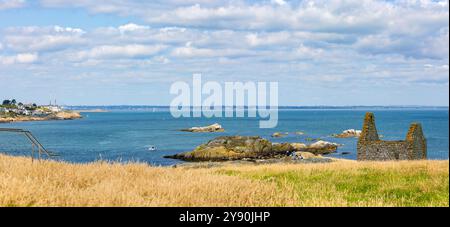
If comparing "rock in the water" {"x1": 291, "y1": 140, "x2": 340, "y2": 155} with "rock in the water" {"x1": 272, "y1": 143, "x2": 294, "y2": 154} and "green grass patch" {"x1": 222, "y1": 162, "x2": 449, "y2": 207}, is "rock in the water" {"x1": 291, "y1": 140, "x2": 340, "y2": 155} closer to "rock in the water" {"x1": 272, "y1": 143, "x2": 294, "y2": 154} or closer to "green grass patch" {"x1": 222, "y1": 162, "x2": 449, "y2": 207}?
"rock in the water" {"x1": 272, "y1": 143, "x2": 294, "y2": 154}

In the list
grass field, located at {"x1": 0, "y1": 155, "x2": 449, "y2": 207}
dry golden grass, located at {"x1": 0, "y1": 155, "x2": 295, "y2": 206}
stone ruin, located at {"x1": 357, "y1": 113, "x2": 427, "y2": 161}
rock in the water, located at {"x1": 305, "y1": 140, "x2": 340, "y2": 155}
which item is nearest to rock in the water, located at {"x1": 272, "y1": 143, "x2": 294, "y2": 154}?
rock in the water, located at {"x1": 305, "y1": 140, "x2": 340, "y2": 155}

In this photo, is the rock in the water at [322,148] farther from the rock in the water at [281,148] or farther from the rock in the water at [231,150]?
the rock in the water at [231,150]

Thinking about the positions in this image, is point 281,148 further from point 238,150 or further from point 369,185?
point 369,185

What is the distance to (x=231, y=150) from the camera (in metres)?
82.9

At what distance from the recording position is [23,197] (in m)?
9.75

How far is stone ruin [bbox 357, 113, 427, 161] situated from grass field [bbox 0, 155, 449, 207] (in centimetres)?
2199

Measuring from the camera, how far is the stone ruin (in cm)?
4162

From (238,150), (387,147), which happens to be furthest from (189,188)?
(238,150)
